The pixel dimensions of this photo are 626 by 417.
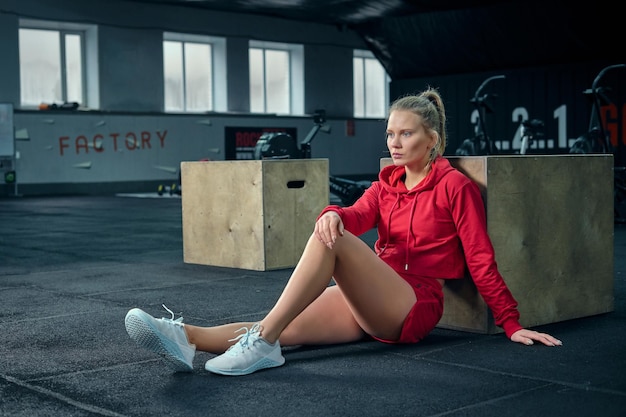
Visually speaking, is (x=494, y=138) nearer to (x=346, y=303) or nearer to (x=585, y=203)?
(x=585, y=203)

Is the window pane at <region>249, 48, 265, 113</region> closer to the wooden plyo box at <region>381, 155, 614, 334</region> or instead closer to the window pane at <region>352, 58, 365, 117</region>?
the window pane at <region>352, 58, 365, 117</region>

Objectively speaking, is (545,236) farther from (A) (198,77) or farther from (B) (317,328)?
(A) (198,77)

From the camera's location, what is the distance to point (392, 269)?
2.86 m

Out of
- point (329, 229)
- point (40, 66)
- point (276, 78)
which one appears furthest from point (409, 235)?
point (276, 78)

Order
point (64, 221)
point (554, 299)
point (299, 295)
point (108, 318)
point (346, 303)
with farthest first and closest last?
1. point (64, 221)
2. point (108, 318)
3. point (554, 299)
4. point (346, 303)
5. point (299, 295)

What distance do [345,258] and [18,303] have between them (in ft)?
6.79

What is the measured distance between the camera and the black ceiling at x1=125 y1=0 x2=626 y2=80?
11938mm

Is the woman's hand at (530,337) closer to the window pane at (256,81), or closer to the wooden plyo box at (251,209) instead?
the wooden plyo box at (251,209)

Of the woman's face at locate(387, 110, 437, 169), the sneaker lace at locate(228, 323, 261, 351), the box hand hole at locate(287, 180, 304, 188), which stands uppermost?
the woman's face at locate(387, 110, 437, 169)

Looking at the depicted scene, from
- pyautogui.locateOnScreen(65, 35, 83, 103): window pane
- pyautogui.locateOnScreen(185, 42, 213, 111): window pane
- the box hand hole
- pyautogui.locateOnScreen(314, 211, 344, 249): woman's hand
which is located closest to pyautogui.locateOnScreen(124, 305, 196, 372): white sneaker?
pyautogui.locateOnScreen(314, 211, 344, 249): woman's hand

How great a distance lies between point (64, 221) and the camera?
364 inches

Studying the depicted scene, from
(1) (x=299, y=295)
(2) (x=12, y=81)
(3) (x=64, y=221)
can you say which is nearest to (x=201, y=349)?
(1) (x=299, y=295)

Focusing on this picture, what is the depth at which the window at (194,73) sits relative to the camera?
53.6 feet

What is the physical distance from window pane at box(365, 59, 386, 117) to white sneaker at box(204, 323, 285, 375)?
680 inches
